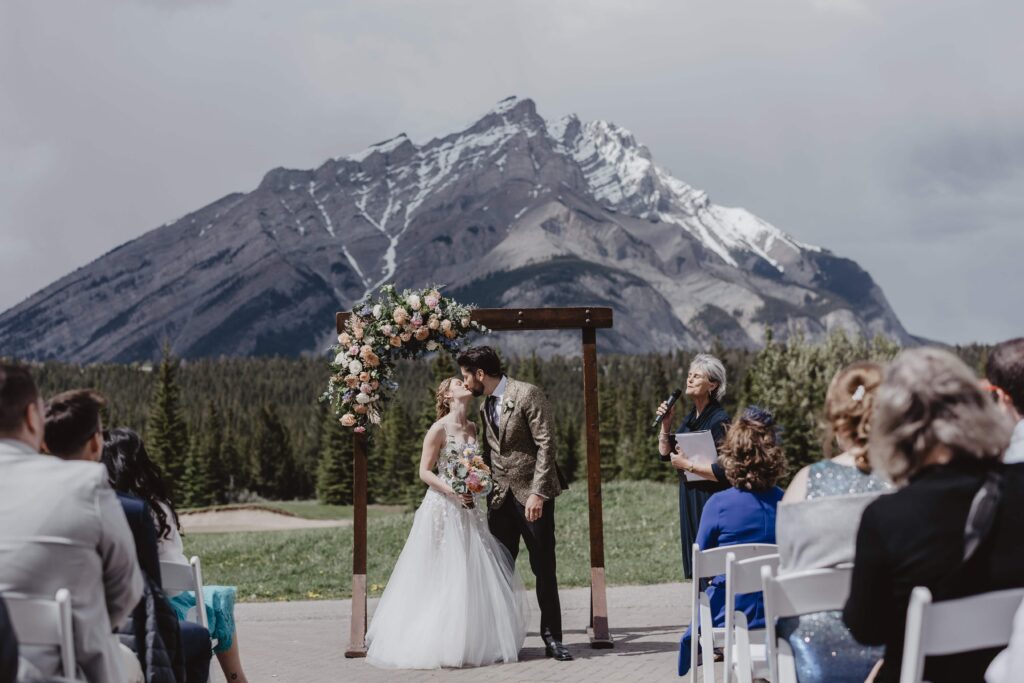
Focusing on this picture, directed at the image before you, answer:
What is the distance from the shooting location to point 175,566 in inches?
236

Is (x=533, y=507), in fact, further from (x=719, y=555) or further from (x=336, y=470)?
(x=336, y=470)

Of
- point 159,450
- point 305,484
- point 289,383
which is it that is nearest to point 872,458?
point 159,450

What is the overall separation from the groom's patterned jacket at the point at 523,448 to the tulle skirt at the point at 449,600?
1.37 feet

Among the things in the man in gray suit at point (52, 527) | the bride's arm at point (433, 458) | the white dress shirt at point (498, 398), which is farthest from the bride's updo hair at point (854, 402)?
the bride's arm at point (433, 458)

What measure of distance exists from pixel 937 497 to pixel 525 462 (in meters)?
6.26

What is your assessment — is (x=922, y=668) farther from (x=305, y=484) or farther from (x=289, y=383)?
(x=289, y=383)

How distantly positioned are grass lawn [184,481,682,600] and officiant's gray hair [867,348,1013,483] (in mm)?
13006

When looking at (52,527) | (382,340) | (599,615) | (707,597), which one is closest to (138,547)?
(52,527)

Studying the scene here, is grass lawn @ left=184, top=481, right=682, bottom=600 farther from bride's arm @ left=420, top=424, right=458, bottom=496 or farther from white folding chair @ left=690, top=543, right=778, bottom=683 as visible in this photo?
white folding chair @ left=690, top=543, right=778, bottom=683

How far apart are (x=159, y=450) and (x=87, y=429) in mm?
72779

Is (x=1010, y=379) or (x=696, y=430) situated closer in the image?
(x=1010, y=379)

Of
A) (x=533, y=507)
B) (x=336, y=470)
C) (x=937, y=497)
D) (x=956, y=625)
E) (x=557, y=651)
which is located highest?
(x=937, y=497)

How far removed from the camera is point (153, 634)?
5.31m

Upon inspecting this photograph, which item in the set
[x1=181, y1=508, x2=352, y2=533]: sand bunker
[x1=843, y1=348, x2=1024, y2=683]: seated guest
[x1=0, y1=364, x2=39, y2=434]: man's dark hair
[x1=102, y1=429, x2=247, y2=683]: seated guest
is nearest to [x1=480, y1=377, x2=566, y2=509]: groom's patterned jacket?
[x1=102, y1=429, x2=247, y2=683]: seated guest
